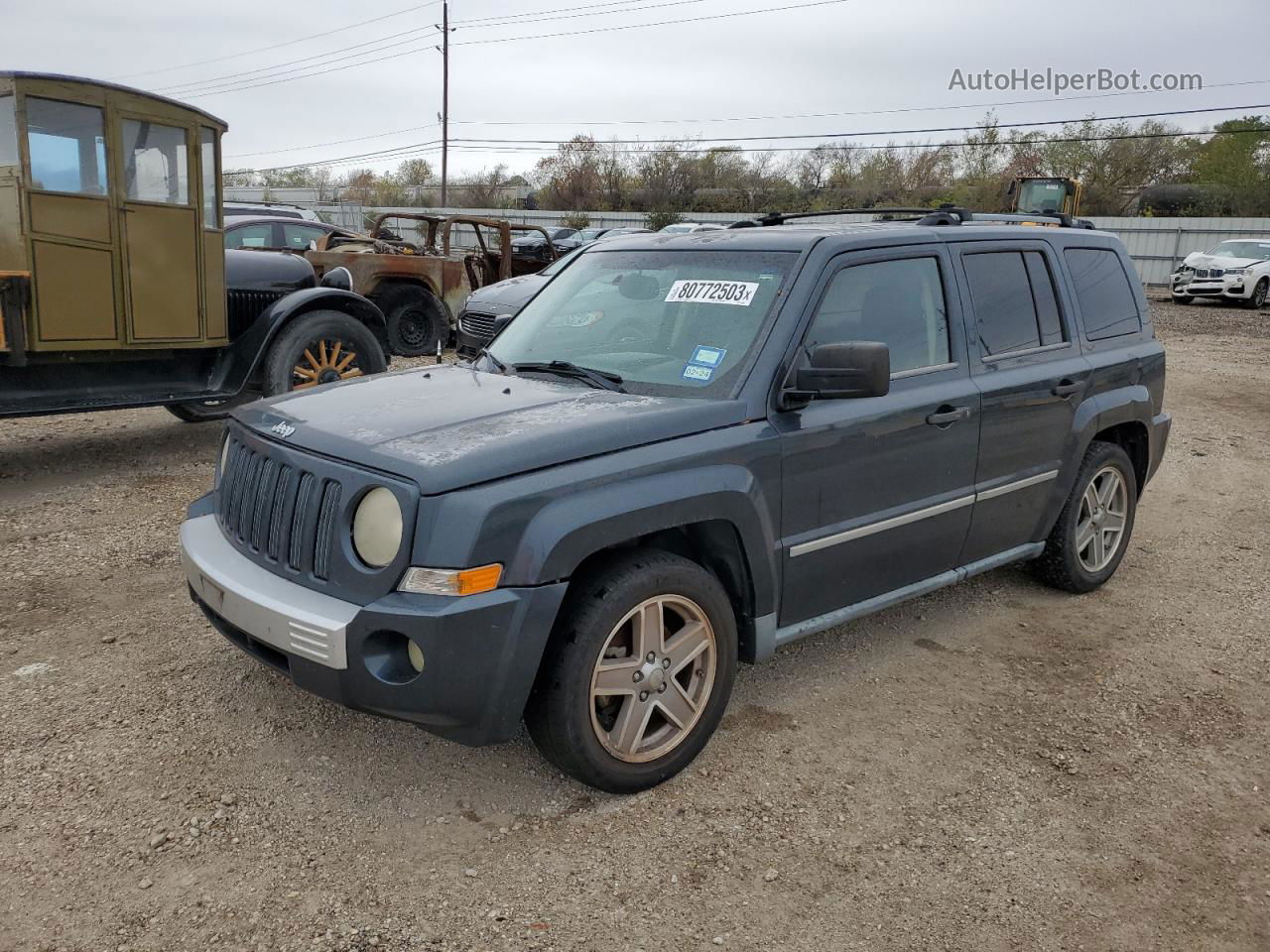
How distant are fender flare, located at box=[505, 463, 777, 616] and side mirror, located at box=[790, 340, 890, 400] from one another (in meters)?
0.39

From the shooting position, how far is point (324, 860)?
2.85 metres

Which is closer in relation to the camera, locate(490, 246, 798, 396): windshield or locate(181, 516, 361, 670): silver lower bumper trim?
locate(181, 516, 361, 670): silver lower bumper trim

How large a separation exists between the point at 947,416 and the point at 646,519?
1539 millimetres

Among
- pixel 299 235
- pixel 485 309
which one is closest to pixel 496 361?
pixel 485 309

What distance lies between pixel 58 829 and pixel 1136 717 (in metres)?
3.75

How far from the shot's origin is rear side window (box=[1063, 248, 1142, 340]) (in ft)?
15.9

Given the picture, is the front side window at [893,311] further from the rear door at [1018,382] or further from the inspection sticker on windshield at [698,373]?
the inspection sticker on windshield at [698,373]

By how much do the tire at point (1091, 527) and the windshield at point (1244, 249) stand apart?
2199 cm

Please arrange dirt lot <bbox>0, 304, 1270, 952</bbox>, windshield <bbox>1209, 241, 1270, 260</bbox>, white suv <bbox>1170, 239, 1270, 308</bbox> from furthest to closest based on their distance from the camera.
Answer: windshield <bbox>1209, 241, 1270, 260</bbox>
white suv <bbox>1170, 239, 1270, 308</bbox>
dirt lot <bbox>0, 304, 1270, 952</bbox>

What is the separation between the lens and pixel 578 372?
374cm

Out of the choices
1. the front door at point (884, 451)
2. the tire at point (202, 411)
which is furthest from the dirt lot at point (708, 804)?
the tire at point (202, 411)

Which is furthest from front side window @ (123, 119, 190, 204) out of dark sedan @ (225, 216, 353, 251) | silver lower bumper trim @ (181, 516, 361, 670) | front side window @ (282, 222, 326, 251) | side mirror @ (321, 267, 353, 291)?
front side window @ (282, 222, 326, 251)

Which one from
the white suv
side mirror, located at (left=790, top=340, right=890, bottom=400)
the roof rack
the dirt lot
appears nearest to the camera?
the dirt lot

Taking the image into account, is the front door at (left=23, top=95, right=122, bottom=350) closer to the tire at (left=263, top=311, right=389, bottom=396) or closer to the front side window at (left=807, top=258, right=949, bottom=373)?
the tire at (left=263, top=311, right=389, bottom=396)
